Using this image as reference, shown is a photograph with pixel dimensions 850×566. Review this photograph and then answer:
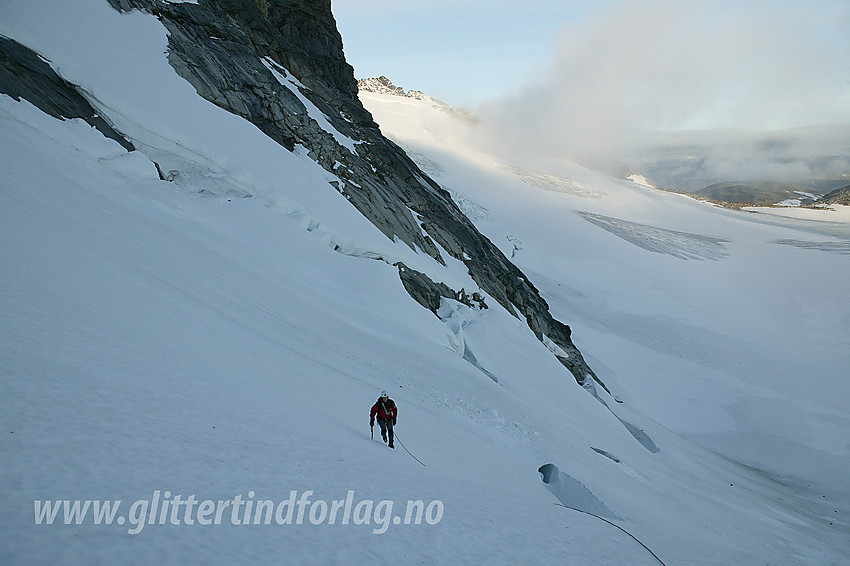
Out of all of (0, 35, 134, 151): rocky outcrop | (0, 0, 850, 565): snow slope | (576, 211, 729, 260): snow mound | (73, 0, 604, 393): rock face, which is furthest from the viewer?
(576, 211, 729, 260): snow mound

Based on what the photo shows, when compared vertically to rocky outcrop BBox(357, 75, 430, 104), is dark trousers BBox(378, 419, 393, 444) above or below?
below

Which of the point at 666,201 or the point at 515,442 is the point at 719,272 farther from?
the point at 515,442

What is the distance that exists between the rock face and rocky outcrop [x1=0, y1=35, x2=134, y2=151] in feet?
24.7

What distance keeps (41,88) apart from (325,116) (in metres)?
19.0

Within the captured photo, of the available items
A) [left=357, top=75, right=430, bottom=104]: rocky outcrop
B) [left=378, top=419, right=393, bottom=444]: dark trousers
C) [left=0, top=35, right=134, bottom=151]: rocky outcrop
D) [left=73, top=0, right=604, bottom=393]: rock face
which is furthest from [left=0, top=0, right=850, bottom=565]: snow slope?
[left=357, top=75, right=430, bottom=104]: rocky outcrop

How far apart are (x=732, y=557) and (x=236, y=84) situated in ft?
95.2

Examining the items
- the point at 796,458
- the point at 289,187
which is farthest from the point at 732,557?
the point at 796,458

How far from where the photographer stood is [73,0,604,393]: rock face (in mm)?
26344

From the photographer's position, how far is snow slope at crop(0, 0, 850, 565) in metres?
5.13

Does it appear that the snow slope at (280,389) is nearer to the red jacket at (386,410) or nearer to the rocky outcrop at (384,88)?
the red jacket at (386,410)

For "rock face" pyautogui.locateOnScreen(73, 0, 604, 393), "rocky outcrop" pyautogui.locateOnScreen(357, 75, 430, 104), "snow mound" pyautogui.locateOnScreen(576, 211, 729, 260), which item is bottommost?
"rock face" pyautogui.locateOnScreen(73, 0, 604, 393)

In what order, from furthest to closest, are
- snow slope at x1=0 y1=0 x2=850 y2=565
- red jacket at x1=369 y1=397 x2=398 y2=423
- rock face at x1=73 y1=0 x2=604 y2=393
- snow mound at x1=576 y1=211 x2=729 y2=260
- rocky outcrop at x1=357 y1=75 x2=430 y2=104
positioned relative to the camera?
rocky outcrop at x1=357 y1=75 x2=430 y2=104
snow mound at x1=576 y1=211 x2=729 y2=260
rock face at x1=73 y1=0 x2=604 y2=393
red jacket at x1=369 y1=397 x2=398 y2=423
snow slope at x1=0 y1=0 x2=850 y2=565

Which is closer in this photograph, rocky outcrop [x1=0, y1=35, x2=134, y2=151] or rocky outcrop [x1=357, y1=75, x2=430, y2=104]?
rocky outcrop [x1=0, y1=35, x2=134, y2=151]

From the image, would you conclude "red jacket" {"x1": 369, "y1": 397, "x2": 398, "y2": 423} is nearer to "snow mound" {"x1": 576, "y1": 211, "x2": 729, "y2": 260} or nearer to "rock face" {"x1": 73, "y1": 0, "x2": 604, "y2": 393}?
"rock face" {"x1": 73, "y1": 0, "x2": 604, "y2": 393}
